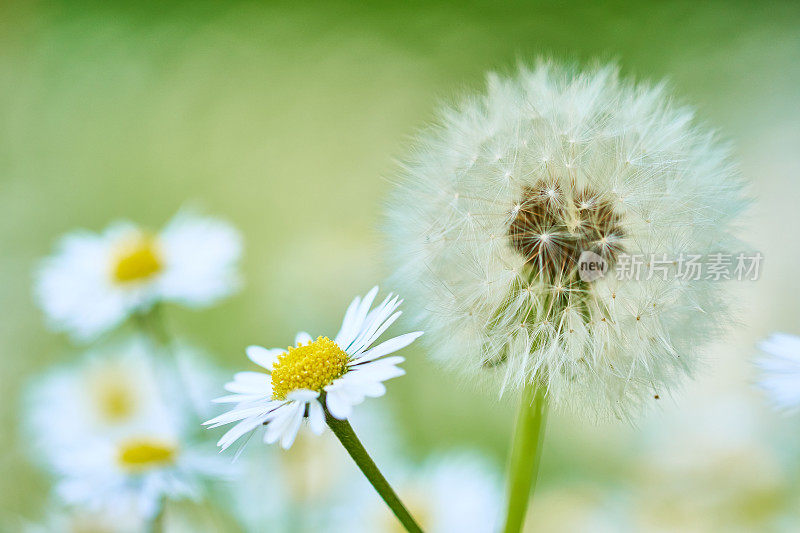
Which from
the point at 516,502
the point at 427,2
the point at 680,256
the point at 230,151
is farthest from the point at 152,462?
the point at 427,2

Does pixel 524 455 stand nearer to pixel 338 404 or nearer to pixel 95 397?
pixel 338 404

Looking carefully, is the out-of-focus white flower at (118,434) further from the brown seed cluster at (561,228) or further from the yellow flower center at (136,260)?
the brown seed cluster at (561,228)

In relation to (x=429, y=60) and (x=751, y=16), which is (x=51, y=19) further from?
(x=751, y=16)

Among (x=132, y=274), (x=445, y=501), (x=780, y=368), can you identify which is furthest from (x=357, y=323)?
(x=132, y=274)

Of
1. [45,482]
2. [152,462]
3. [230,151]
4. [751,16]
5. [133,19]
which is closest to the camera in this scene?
[152,462]

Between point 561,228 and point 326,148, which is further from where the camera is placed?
point 326,148

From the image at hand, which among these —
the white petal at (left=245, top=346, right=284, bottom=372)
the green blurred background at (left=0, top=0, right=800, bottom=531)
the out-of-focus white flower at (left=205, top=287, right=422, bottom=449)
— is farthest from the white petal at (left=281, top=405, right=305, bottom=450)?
the green blurred background at (left=0, top=0, right=800, bottom=531)
